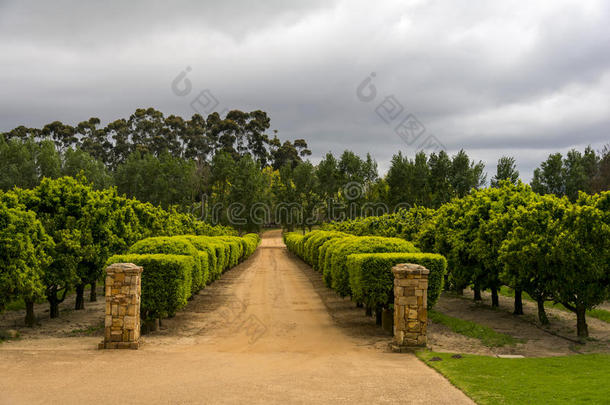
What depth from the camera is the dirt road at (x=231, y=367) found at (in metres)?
8.76

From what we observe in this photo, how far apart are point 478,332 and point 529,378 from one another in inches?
260

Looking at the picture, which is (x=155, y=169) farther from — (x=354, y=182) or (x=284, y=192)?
(x=354, y=182)

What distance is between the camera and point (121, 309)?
12.5 meters

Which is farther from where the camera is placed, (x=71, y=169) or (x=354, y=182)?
(x=354, y=182)

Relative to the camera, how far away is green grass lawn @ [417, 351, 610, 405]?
28.1 ft

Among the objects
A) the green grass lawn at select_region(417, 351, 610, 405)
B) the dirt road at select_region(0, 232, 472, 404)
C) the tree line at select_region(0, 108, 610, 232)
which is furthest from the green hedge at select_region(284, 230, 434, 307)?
the tree line at select_region(0, 108, 610, 232)

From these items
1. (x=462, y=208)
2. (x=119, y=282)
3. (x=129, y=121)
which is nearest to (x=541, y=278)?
(x=462, y=208)

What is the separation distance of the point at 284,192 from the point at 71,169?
Answer: 34345mm

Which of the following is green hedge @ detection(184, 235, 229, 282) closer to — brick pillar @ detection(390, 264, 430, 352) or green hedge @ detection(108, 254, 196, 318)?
green hedge @ detection(108, 254, 196, 318)

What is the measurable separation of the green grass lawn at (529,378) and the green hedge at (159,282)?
7.15 meters

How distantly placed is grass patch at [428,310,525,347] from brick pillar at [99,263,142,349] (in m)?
9.90

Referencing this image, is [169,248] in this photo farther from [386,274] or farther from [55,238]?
[386,274]

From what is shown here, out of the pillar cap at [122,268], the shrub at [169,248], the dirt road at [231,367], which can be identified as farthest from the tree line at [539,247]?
the pillar cap at [122,268]

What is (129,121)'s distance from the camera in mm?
115938
